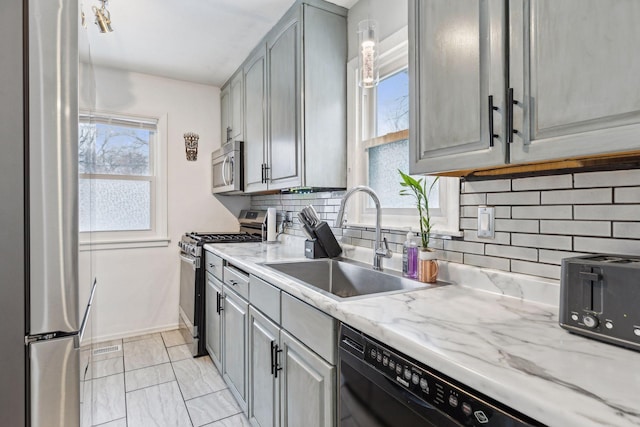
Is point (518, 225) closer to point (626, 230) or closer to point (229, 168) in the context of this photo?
point (626, 230)

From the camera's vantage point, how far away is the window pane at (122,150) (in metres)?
3.15

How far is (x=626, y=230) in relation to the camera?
3.13 ft

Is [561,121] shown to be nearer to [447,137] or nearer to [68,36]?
[447,137]

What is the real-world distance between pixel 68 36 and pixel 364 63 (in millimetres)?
1309

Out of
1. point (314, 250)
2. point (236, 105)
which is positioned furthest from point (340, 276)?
point (236, 105)

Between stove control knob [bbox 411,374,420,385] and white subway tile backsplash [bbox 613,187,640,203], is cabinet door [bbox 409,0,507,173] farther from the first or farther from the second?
stove control knob [bbox 411,374,420,385]

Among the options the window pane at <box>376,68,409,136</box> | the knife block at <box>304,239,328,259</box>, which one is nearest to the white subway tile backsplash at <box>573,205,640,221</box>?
the window pane at <box>376,68,409,136</box>

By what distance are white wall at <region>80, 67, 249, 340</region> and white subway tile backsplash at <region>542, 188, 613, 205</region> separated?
315 cm

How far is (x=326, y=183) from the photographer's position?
2150mm

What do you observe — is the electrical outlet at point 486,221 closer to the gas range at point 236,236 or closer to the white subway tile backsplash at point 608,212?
the white subway tile backsplash at point 608,212

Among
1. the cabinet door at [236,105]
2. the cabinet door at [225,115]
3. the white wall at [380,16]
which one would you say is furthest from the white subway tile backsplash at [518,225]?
the cabinet door at [225,115]

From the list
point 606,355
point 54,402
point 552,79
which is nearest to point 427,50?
point 552,79

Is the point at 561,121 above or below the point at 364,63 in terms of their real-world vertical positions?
below

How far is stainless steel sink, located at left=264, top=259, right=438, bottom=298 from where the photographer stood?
64.9 inches
